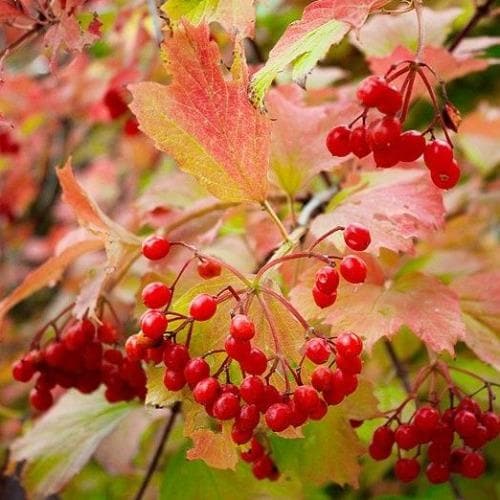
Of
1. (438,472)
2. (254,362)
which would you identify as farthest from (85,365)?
(438,472)

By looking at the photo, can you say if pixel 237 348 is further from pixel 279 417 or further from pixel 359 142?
pixel 359 142

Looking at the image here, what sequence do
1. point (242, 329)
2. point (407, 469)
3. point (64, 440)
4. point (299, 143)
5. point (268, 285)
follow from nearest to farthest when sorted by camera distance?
point (242, 329) → point (268, 285) → point (407, 469) → point (299, 143) → point (64, 440)

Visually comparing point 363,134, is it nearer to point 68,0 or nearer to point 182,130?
point 182,130

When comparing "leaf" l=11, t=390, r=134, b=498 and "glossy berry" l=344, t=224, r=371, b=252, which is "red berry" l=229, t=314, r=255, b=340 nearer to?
"glossy berry" l=344, t=224, r=371, b=252

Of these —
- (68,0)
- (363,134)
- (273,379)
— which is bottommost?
(273,379)

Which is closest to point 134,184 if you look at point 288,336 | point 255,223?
point 255,223

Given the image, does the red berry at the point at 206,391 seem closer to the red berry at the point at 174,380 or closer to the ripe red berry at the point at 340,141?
the red berry at the point at 174,380
